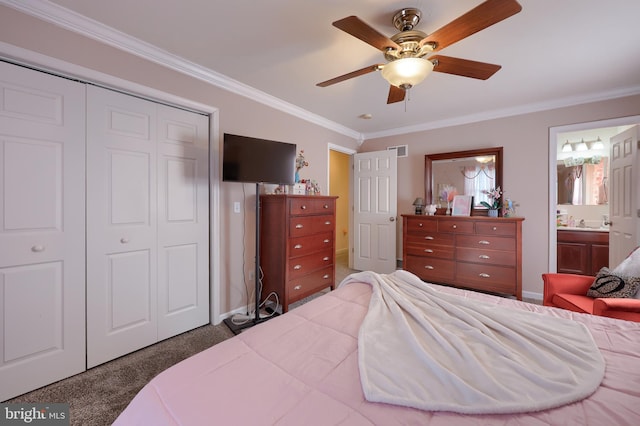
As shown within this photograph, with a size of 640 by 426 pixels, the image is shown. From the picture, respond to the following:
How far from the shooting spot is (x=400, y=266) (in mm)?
4465

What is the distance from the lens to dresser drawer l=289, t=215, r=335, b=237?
288 cm

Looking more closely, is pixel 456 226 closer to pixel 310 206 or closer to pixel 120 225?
pixel 310 206

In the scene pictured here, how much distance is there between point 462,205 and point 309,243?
2269mm

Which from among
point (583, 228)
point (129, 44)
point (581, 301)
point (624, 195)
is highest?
point (129, 44)

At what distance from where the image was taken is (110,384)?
1812mm

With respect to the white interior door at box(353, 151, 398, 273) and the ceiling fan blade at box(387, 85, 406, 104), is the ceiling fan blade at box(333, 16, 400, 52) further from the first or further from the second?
the white interior door at box(353, 151, 398, 273)

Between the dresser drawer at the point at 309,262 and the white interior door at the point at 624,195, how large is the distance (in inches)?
128

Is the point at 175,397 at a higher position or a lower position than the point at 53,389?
higher

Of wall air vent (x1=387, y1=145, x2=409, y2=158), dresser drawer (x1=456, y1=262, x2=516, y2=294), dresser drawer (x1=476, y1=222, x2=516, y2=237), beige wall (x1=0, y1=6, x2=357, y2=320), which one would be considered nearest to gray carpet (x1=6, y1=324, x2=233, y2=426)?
beige wall (x1=0, y1=6, x2=357, y2=320)

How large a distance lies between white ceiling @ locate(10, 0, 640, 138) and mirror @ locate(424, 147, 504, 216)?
2.47ft

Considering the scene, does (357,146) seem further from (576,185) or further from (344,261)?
(576,185)

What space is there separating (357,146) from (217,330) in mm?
3688

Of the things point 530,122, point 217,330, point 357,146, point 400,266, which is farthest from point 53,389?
point 530,122

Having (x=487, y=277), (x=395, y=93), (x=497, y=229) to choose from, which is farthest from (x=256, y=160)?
(x=487, y=277)
